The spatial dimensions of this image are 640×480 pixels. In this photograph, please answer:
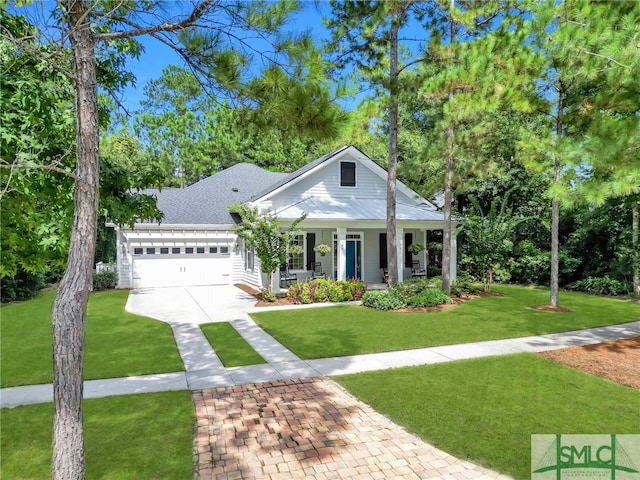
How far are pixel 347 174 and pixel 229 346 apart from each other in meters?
12.7

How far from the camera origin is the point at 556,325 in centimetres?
1142

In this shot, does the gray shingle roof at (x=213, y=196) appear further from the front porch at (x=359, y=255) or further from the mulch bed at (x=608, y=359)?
the mulch bed at (x=608, y=359)

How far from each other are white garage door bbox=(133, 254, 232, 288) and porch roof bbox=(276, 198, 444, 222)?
19.1 ft

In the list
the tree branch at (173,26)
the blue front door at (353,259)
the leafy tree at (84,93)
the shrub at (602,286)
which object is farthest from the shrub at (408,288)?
the tree branch at (173,26)

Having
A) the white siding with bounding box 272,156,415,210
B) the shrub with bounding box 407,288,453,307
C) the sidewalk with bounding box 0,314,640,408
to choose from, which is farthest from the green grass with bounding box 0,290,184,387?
the white siding with bounding box 272,156,415,210

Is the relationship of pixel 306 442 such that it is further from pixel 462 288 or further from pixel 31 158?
pixel 462 288

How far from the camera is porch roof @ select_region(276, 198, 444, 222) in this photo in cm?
1752

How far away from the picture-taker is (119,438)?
501 cm

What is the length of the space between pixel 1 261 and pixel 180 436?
3.32 meters

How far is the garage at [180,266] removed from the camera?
2025 cm

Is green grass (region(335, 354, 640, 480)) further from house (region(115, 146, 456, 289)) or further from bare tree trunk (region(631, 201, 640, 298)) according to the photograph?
bare tree trunk (region(631, 201, 640, 298))

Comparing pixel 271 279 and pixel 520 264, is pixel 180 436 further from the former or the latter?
pixel 520 264

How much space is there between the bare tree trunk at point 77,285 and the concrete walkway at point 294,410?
1.43m

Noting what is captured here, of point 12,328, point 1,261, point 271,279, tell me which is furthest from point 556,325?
point 12,328
